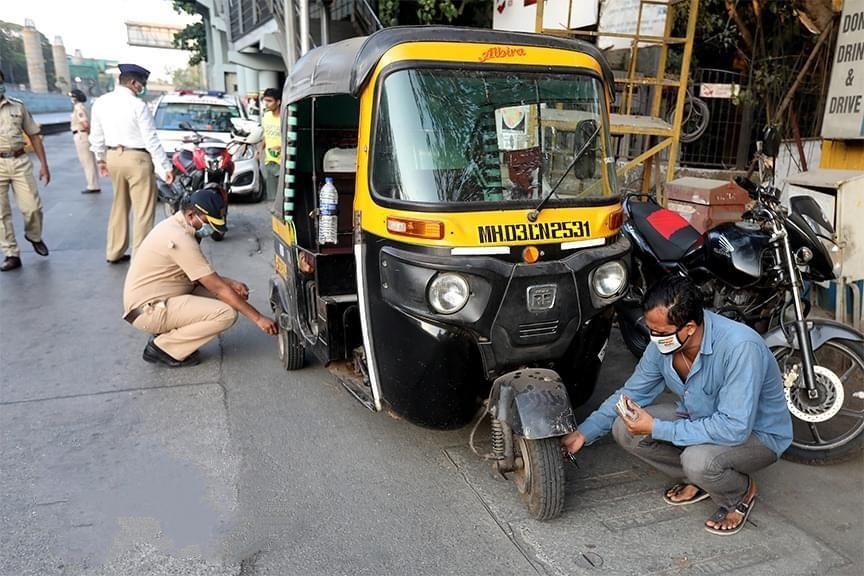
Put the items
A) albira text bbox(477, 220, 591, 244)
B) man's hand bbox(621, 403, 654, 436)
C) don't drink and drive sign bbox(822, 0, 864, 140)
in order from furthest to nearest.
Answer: don't drink and drive sign bbox(822, 0, 864, 140), albira text bbox(477, 220, 591, 244), man's hand bbox(621, 403, 654, 436)

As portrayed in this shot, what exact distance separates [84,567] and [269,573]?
77cm

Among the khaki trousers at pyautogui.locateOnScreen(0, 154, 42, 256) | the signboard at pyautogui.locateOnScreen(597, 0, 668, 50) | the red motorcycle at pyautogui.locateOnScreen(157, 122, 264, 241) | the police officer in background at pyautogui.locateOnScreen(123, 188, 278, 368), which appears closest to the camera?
the police officer in background at pyautogui.locateOnScreen(123, 188, 278, 368)

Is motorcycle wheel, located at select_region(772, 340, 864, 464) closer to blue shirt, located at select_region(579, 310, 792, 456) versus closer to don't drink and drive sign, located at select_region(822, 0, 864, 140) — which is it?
blue shirt, located at select_region(579, 310, 792, 456)

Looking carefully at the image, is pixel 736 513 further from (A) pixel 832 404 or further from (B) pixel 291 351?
(B) pixel 291 351

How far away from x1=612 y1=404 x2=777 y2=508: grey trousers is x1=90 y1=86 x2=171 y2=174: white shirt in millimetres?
5576

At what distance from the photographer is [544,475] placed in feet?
9.50

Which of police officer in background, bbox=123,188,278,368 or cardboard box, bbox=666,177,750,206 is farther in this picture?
cardboard box, bbox=666,177,750,206

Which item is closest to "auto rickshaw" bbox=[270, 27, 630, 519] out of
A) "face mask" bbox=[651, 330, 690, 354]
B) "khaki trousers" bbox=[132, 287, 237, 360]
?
"face mask" bbox=[651, 330, 690, 354]

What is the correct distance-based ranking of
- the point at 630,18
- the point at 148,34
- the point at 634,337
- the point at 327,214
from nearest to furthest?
1. the point at 327,214
2. the point at 634,337
3. the point at 630,18
4. the point at 148,34

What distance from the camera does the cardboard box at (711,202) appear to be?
599 centimetres

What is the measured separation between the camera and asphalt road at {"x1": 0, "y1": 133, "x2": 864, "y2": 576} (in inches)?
109

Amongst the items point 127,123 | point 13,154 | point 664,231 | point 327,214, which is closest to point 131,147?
point 127,123

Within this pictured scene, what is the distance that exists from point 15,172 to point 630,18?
7.36 metres

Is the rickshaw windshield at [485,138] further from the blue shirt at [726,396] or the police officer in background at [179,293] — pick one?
the police officer in background at [179,293]
